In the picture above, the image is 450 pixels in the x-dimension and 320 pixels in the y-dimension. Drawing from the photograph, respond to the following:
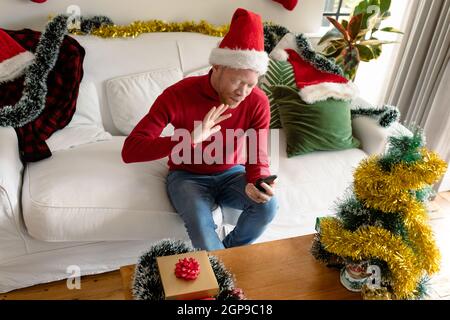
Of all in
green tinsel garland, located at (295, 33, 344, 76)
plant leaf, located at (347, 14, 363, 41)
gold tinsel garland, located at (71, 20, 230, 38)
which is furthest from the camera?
plant leaf, located at (347, 14, 363, 41)

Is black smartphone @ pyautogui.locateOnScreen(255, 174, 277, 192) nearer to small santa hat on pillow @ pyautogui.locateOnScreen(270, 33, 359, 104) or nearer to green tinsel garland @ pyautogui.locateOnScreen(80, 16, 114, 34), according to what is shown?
small santa hat on pillow @ pyautogui.locateOnScreen(270, 33, 359, 104)

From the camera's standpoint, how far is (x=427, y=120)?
2.43 m

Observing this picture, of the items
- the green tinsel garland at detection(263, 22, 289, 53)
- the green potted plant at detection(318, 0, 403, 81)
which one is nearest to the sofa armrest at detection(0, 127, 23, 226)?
the green tinsel garland at detection(263, 22, 289, 53)

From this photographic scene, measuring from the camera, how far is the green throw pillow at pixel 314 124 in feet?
6.16

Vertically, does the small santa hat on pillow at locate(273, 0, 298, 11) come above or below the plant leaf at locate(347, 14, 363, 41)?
above

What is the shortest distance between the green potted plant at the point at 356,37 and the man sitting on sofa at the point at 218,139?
108cm

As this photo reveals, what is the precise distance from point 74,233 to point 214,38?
1341 millimetres

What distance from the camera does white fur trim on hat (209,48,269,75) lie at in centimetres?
126

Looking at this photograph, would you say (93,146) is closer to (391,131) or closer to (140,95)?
(140,95)

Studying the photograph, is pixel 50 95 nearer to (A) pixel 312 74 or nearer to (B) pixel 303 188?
(B) pixel 303 188

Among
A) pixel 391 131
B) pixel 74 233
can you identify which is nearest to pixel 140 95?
pixel 74 233

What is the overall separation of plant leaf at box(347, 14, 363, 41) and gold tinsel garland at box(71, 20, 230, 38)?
74 cm

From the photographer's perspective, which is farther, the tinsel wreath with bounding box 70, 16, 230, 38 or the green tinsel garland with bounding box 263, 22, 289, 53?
the green tinsel garland with bounding box 263, 22, 289, 53

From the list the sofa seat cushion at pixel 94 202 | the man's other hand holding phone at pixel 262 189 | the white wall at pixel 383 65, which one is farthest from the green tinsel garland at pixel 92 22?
the white wall at pixel 383 65
